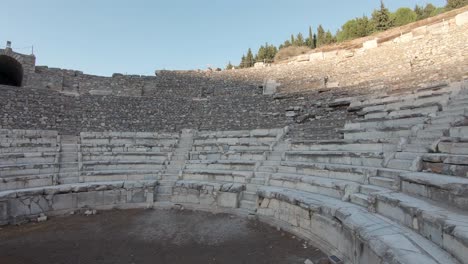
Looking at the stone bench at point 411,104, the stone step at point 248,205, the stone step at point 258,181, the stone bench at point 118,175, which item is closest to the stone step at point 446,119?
the stone bench at point 411,104

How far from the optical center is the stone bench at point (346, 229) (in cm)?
288

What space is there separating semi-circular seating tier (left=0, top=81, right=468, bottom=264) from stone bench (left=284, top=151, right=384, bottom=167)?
0.03 m

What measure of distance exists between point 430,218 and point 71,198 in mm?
8167

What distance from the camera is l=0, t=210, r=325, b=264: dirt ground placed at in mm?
4859

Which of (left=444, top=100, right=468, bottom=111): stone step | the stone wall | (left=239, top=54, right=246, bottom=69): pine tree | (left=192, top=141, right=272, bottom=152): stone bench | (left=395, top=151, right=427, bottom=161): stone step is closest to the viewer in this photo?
(left=395, top=151, right=427, bottom=161): stone step

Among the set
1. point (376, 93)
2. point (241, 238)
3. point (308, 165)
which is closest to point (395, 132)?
point (308, 165)

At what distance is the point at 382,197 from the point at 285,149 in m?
4.68

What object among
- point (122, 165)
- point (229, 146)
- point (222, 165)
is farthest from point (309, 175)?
point (122, 165)

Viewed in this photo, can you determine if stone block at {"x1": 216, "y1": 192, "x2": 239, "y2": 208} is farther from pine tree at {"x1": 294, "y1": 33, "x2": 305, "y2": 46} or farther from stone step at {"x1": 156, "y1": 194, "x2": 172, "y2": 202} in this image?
pine tree at {"x1": 294, "y1": 33, "x2": 305, "y2": 46}

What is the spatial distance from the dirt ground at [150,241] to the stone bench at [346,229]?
34 cm

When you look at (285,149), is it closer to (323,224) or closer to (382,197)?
(323,224)

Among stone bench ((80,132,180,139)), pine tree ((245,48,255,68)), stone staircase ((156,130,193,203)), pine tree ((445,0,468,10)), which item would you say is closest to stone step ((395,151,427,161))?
stone staircase ((156,130,193,203))

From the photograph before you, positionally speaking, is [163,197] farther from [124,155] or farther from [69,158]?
[69,158]

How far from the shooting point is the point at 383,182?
5137 millimetres
